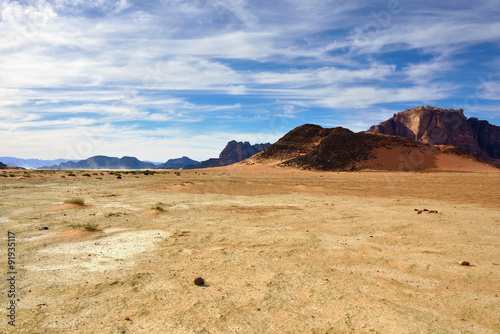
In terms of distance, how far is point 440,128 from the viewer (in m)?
110

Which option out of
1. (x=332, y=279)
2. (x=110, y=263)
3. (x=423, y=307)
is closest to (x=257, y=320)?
(x=332, y=279)

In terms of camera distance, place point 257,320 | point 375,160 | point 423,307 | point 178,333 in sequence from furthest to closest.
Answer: point 375,160
point 423,307
point 257,320
point 178,333

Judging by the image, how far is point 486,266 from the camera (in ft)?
22.0

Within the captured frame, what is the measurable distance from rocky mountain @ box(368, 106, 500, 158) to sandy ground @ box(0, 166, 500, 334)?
374 feet

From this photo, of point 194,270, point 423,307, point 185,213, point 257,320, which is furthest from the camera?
point 185,213

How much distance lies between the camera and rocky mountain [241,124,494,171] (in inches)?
2189

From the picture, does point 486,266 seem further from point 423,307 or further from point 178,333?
point 178,333

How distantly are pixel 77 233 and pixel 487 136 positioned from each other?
471 ft

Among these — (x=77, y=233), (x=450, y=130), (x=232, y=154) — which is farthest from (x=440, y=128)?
(x=77, y=233)

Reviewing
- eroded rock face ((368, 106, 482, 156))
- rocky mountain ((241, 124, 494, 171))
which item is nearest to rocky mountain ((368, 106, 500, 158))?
eroded rock face ((368, 106, 482, 156))

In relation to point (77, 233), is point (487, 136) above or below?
above

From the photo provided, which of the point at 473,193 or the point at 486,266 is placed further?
the point at 473,193

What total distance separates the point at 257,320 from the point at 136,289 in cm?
243

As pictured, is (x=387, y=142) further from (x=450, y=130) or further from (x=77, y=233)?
(x=77, y=233)
